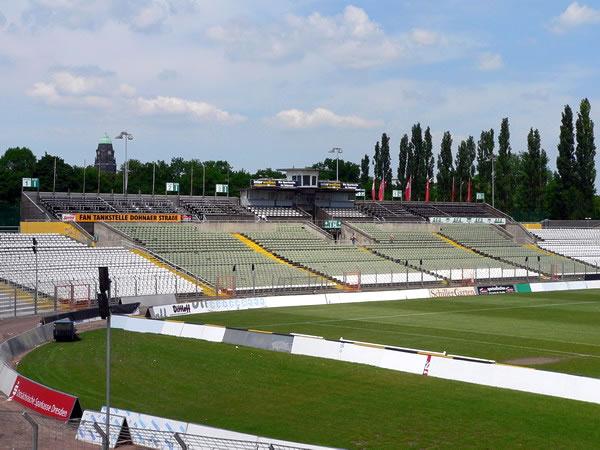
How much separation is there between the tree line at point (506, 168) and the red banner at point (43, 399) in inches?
3683

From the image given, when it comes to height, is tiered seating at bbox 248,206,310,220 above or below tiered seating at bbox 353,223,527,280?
above

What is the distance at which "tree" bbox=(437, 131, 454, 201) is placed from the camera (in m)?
122

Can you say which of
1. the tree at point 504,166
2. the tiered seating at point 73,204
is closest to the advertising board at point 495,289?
the tiered seating at point 73,204

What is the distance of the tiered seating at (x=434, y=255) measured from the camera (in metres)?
79.2

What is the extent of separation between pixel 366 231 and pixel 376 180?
138ft

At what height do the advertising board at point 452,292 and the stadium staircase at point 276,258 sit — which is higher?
the stadium staircase at point 276,258

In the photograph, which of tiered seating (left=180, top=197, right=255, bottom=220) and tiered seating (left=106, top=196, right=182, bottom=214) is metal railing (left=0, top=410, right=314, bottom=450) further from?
tiered seating (left=180, top=197, right=255, bottom=220)

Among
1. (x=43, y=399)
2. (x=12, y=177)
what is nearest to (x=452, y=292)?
(x=43, y=399)

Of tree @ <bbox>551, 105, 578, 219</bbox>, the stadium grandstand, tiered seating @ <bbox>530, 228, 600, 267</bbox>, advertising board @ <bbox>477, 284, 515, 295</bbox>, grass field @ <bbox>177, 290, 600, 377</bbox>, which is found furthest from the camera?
tree @ <bbox>551, 105, 578, 219</bbox>

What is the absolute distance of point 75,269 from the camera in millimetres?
60312

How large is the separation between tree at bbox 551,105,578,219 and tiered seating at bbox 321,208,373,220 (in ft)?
103

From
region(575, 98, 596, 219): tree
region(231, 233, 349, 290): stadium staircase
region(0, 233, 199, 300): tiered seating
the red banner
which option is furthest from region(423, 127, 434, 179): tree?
the red banner

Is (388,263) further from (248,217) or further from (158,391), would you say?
(158,391)

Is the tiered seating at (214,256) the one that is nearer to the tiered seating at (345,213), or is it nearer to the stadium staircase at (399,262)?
the stadium staircase at (399,262)
